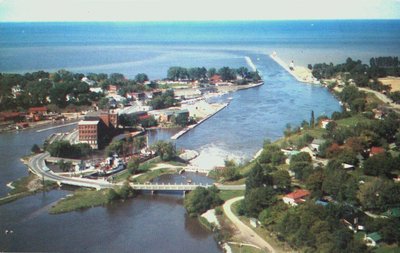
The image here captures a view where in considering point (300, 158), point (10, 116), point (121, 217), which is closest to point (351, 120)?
point (300, 158)

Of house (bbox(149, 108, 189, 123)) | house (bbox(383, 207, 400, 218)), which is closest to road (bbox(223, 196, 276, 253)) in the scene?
house (bbox(383, 207, 400, 218))

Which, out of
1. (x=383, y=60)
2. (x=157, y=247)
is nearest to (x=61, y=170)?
(x=157, y=247)

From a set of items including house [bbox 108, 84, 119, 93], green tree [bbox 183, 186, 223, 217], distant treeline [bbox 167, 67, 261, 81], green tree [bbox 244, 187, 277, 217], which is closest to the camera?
green tree [bbox 244, 187, 277, 217]

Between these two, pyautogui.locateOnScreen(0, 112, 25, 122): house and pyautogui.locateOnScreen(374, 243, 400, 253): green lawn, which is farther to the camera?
pyautogui.locateOnScreen(0, 112, 25, 122): house

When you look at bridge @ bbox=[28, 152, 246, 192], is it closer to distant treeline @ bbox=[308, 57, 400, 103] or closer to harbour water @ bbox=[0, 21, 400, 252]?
harbour water @ bbox=[0, 21, 400, 252]

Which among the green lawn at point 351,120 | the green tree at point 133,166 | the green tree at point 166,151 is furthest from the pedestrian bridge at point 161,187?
the green lawn at point 351,120

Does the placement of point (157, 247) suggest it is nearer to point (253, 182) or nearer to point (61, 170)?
point (253, 182)

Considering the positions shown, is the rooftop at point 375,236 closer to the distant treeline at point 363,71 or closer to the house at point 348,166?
the house at point 348,166
